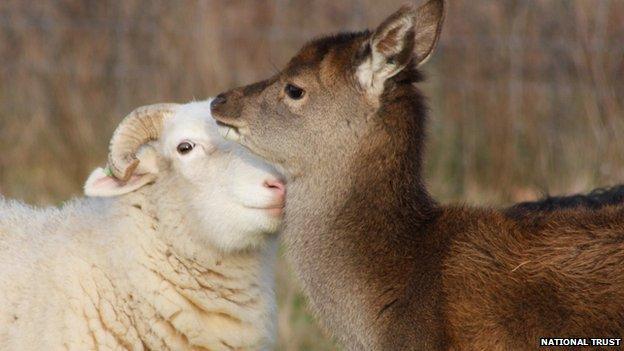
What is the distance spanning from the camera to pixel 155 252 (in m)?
5.75

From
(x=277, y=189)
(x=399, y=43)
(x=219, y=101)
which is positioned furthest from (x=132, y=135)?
(x=399, y=43)

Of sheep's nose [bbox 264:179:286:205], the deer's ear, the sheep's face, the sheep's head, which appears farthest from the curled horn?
the deer's ear

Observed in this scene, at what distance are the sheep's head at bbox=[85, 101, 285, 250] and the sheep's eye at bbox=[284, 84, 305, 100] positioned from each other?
1.35 feet

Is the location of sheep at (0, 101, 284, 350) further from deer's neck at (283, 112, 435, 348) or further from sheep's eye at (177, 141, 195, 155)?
deer's neck at (283, 112, 435, 348)

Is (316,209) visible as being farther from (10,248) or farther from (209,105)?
(10,248)

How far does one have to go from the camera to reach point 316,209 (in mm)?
5277

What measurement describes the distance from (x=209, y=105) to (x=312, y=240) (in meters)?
1.19

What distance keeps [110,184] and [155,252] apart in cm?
46

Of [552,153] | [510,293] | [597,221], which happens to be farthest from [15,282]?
[552,153]

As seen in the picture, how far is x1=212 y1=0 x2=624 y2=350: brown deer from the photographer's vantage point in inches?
177

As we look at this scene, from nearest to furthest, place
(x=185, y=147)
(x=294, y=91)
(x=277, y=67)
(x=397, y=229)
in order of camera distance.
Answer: (x=397, y=229) < (x=294, y=91) < (x=185, y=147) < (x=277, y=67)

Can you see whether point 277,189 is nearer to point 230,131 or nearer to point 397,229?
point 230,131

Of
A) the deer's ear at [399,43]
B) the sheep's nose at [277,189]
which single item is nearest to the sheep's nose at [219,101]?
the sheep's nose at [277,189]

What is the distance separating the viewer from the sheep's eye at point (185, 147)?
5.82 meters
